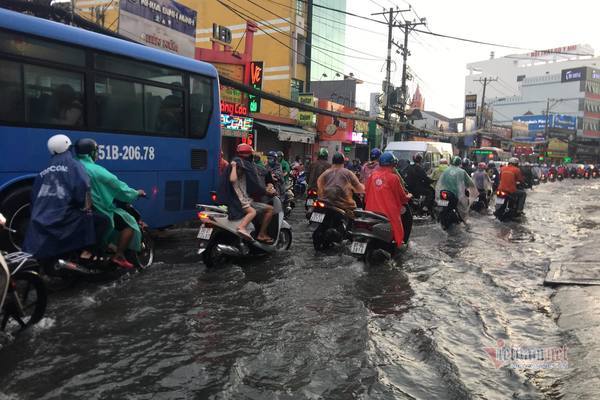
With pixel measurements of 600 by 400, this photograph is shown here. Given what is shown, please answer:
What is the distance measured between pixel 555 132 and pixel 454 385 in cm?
7995

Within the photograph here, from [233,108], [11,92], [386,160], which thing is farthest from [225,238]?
[233,108]

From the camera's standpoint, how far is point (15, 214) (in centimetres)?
581

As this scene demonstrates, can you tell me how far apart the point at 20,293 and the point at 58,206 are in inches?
39.8

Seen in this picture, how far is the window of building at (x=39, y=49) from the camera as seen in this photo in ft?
18.5

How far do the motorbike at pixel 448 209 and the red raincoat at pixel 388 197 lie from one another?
380 centimetres

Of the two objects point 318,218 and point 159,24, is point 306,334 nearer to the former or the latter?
point 318,218

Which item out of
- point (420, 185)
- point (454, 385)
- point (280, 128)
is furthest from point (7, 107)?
point (280, 128)

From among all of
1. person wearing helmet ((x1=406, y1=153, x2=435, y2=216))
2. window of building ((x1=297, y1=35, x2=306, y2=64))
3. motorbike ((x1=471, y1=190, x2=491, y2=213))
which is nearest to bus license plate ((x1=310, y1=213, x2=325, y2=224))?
person wearing helmet ((x1=406, y1=153, x2=435, y2=216))

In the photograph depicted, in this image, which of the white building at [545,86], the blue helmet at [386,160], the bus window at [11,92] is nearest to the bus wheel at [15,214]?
the bus window at [11,92]

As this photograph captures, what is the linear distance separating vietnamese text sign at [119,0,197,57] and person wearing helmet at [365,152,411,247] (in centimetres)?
1196

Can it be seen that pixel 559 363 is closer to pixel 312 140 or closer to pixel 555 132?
pixel 312 140

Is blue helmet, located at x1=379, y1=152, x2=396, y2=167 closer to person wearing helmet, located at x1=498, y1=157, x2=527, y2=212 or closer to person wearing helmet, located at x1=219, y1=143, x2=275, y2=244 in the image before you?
person wearing helmet, located at x1=219, y1=143, x2=275, y2=244

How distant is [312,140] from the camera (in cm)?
2823

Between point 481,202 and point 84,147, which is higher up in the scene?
point 84,147
